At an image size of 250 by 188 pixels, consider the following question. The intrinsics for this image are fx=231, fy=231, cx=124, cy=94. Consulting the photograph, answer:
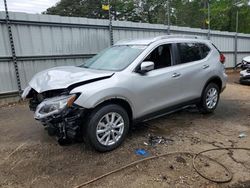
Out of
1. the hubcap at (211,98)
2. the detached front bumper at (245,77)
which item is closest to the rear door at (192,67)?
the hubcap at (211,98)

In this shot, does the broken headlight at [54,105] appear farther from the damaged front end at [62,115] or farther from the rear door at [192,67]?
the rear door at [192,67]

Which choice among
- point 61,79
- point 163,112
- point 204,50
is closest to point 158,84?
point 163,112

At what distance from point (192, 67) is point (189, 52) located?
0.37m

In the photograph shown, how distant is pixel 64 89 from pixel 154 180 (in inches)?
69.1

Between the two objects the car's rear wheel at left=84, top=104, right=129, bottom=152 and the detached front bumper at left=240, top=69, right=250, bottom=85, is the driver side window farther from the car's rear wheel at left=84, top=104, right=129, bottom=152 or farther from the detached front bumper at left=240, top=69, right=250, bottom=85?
the detached front bumper at left=240, top=69, right=250, bottom=85

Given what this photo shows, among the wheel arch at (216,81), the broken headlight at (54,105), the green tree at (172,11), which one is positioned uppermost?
the green tree at (172,11)

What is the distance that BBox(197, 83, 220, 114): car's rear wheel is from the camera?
517cm

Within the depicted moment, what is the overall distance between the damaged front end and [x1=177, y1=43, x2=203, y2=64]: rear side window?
2.43 meters

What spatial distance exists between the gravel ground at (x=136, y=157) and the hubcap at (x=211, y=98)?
281 millimetres

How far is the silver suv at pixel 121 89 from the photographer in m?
3.29

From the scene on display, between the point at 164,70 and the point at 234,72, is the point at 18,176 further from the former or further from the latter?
the point at 234,72

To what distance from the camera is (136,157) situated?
3.45 m

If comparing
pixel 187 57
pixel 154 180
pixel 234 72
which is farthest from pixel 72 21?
pixel 234 72

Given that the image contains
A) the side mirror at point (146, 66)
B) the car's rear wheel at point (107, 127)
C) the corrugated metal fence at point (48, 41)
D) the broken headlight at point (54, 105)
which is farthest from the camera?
the corrugated metal fence at point (48, 41)
